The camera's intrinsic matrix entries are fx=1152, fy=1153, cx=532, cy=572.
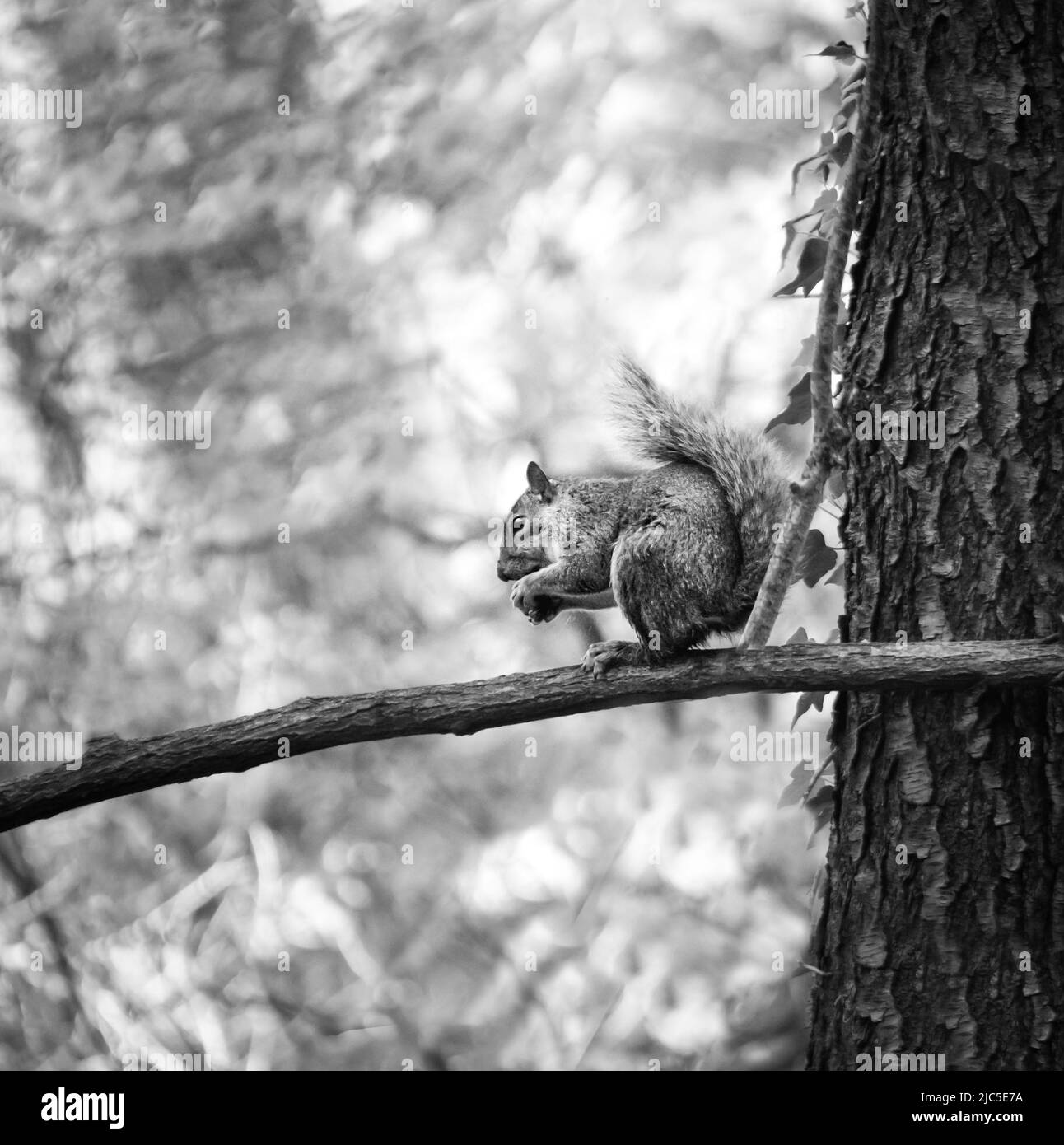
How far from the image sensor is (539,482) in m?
1.97

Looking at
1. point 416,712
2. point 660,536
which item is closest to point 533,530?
point 660,536

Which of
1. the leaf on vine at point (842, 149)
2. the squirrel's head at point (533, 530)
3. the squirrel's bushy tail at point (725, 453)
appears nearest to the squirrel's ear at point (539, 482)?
the squirrel's head at point (533, 530)

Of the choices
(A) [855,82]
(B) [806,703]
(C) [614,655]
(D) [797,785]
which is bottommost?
(D) [797,785]

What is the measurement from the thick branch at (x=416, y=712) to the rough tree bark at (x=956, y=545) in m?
0.17

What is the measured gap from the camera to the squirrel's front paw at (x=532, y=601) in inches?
69.6

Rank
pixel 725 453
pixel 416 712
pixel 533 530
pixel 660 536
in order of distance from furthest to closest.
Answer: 1. pixel 533 530
2. pixel 725 453
3. pixel 660 536
4. pixel 416 712

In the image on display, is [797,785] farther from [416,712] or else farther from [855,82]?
[855,82]

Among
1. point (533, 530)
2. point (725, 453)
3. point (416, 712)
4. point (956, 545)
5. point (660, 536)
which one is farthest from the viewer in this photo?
point (533, 530)

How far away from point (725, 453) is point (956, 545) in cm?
38

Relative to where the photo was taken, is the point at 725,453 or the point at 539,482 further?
the point at 539,482

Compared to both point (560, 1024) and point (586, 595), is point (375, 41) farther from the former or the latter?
point (560, 1024)

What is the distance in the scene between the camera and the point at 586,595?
179 cm

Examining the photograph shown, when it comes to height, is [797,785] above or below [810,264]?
below

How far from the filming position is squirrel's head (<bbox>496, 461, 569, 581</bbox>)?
6.06ft
